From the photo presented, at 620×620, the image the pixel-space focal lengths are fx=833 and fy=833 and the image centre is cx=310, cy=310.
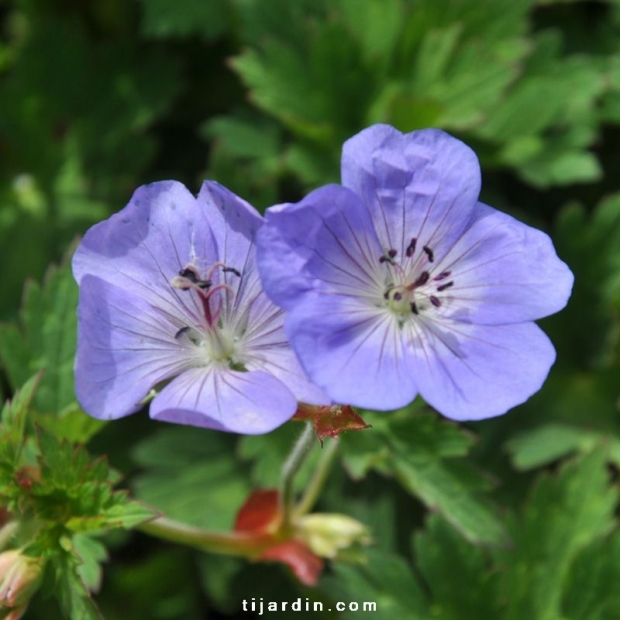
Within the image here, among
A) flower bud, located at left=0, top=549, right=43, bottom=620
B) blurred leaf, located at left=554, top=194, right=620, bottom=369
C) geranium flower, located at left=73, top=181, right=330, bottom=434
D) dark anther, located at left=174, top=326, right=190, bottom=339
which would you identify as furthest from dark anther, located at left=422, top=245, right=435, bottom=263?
blurred leaf, located at left=554, top=194, right=620, bottom=369

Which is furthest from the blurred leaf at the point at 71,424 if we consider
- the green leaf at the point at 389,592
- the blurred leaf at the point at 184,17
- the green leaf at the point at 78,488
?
the blurred leaf at the point at 184,17

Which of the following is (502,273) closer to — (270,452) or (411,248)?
(411,248)

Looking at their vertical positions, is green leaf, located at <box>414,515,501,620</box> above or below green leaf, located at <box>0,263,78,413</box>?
below

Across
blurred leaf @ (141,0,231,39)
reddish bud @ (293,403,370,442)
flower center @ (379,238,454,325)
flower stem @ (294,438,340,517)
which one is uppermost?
blurred leaf @ (141,0,231,39)

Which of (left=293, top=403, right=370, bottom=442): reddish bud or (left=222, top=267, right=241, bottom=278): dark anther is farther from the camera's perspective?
(left=222, top=267, right=241, bottom=278): dark anther

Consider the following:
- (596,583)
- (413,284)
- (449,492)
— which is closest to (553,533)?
(596,583)

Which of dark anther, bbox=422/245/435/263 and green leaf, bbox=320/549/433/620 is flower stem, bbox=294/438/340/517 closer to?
green leaf, bbox=320/549/433/620

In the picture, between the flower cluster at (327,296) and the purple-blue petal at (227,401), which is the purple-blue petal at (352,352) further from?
the purple-blue petal at (227,401)
